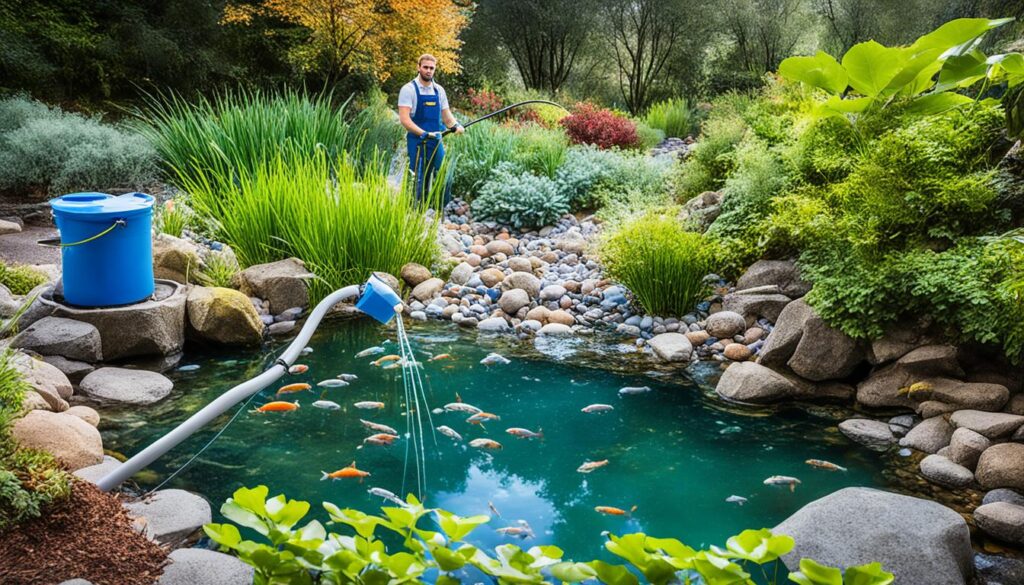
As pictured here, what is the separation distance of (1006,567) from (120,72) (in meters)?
13.8

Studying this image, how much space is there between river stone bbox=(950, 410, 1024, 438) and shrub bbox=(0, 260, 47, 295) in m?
5.78

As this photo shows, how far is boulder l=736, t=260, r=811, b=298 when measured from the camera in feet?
19.1

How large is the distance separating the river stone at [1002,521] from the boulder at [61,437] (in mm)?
3847

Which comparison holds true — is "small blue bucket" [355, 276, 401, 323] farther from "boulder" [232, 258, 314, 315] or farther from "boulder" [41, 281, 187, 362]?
"boulder" [232, 258, 314, 315]

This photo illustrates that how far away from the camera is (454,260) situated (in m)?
7.30

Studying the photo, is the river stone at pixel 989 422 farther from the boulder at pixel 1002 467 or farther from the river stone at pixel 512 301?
the river stone at pixel 512 301

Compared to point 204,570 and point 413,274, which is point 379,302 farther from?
point 413,274

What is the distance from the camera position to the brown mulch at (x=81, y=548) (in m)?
2.21

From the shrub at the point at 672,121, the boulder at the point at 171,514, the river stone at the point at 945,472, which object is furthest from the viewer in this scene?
the shrub at the point at 672,121

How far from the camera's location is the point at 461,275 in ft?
23.1

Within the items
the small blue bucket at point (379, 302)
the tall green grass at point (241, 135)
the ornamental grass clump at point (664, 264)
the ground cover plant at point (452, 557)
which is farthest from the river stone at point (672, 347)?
the ground cover plant at point (452, 557)

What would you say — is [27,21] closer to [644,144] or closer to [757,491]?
[644,144]

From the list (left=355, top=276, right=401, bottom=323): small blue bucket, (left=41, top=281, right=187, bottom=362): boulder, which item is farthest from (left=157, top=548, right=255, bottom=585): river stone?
(left=41, top=281, right=187, bottom=362): boulder

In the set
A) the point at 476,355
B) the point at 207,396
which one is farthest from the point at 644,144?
the point at 207,396
